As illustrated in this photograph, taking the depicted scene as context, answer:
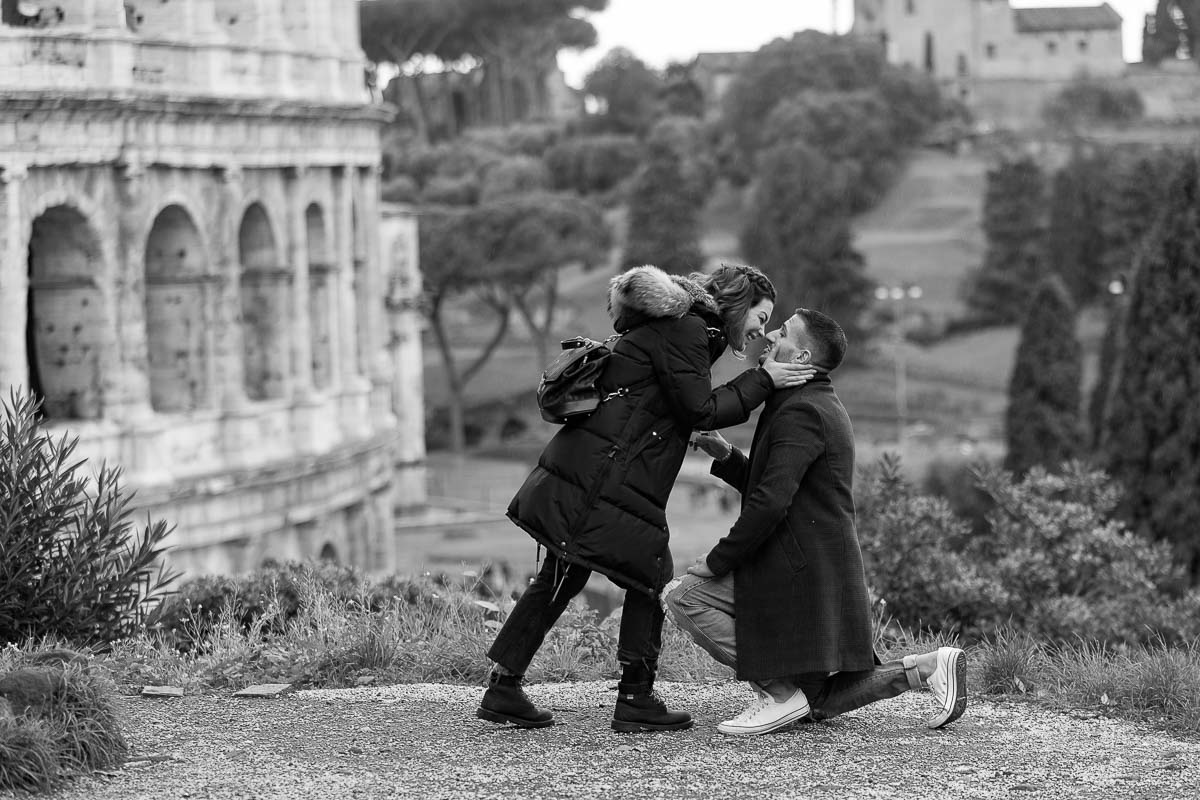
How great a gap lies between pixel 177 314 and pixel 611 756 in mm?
18558

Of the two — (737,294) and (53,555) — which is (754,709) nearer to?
(737,294)

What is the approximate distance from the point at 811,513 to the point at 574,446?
38.9 inches

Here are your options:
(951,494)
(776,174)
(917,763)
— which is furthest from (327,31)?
(776,174)

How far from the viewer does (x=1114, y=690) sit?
10.4 meters

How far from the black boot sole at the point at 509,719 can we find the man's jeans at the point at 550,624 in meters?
0.20

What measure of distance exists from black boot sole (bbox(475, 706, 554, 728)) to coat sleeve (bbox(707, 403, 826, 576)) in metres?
0.98

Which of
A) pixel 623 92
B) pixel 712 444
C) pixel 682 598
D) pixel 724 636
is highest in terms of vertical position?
pixel 623 92

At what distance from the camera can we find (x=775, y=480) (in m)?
9.22

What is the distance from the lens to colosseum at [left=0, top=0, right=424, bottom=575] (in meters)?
24.1

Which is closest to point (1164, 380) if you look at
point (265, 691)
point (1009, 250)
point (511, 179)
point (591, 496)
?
point (265, 691)

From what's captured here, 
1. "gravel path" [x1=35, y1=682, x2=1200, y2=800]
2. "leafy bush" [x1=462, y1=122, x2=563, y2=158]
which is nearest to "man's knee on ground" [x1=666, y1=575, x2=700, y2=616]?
"gravel path" [x1=35, y1=682, x2=1200, y2=800]

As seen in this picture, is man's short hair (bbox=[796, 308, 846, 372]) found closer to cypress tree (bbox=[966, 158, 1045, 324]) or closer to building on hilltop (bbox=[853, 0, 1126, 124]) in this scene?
cypress tree (bbox=[966, 158, 1045, 324])

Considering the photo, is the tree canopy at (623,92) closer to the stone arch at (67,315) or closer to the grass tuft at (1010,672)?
the stone arch at (67,315)

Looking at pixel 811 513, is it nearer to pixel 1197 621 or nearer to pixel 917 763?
pixel 917 763
